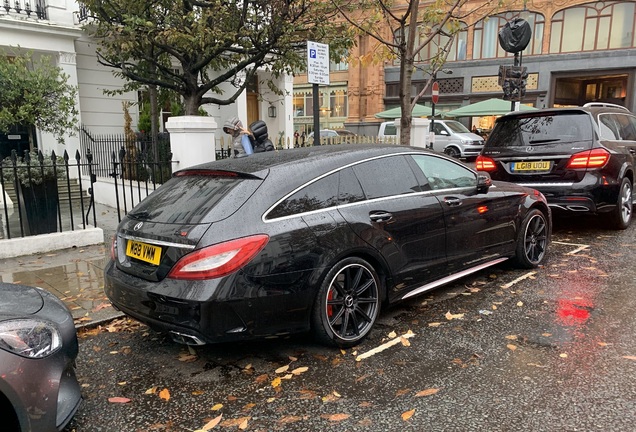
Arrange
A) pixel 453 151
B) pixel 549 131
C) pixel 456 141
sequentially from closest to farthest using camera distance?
pixel 549 131 < pixel 456 141 < pixel 453 151

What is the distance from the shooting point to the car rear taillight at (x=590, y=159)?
6.73 meters

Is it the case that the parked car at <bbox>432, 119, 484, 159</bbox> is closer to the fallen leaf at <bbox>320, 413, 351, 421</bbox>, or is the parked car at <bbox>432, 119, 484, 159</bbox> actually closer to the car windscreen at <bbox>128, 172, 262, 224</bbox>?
the car windscreen at <bbox>128, 172, 262, 224</bbox>

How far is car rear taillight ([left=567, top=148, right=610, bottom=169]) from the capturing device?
265 inches

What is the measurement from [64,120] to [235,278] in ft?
22.2

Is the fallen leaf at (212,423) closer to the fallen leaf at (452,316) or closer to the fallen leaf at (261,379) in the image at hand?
the fallen leaf at (261,379)

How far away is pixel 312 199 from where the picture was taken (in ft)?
12.2

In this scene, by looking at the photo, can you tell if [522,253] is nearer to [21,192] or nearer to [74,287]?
[74,287]

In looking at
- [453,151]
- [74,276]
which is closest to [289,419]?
[74,276]

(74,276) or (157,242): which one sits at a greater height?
(157,242)

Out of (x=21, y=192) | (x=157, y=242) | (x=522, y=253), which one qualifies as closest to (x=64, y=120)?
(x=21, y=192)

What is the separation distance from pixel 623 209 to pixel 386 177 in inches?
203

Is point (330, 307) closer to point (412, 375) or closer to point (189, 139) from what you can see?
point (412, 375)

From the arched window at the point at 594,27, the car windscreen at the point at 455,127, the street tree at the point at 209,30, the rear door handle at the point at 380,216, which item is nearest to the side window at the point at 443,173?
the rear door handle at the point at 380,216

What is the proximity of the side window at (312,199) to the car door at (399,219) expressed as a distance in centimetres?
14
